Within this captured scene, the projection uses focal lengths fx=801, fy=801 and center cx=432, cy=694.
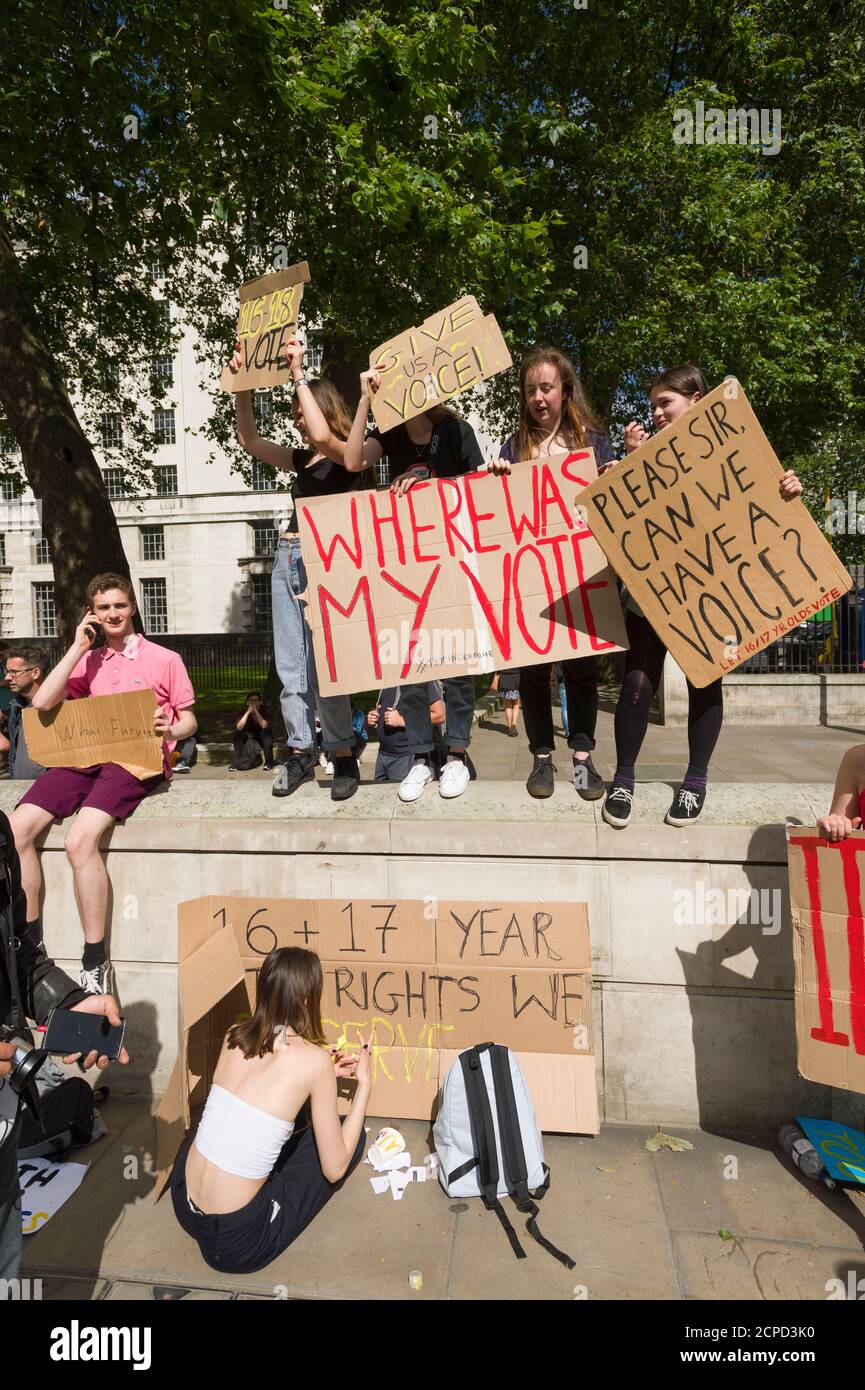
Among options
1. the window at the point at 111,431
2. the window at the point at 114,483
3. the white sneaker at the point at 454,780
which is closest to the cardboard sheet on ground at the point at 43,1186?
the white sneaker at the point at 454,780

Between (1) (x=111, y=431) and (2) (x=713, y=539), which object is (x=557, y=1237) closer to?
(2) (x=713, y=539)

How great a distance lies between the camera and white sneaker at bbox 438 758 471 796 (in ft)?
12.3

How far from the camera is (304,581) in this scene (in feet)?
14.2

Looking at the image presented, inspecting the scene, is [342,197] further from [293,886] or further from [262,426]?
[262,426]

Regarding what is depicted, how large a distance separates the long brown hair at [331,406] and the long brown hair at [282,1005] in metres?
2.57

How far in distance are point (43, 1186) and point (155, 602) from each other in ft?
153

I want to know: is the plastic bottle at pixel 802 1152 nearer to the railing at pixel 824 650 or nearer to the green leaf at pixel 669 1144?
the green leaf at pixel 669 1144

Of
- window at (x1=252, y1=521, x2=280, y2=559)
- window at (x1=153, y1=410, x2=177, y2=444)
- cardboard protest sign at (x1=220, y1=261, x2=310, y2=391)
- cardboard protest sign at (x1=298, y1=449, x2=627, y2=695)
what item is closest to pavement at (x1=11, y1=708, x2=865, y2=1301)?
cardboard protest sign at (x1=298, y1=449, x2=627, y2=695)

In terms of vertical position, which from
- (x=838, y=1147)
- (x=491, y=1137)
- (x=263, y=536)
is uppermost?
(x=263, y=536)

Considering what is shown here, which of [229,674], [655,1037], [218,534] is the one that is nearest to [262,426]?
[229,674]

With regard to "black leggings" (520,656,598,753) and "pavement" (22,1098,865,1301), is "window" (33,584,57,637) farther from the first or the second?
"pavement" (22,1098,865,1301)

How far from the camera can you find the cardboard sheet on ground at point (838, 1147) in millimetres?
3088

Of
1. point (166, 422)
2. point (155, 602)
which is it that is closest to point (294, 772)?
point (155, 602)

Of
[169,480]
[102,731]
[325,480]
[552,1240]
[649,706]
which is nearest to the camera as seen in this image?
[552,1240]
